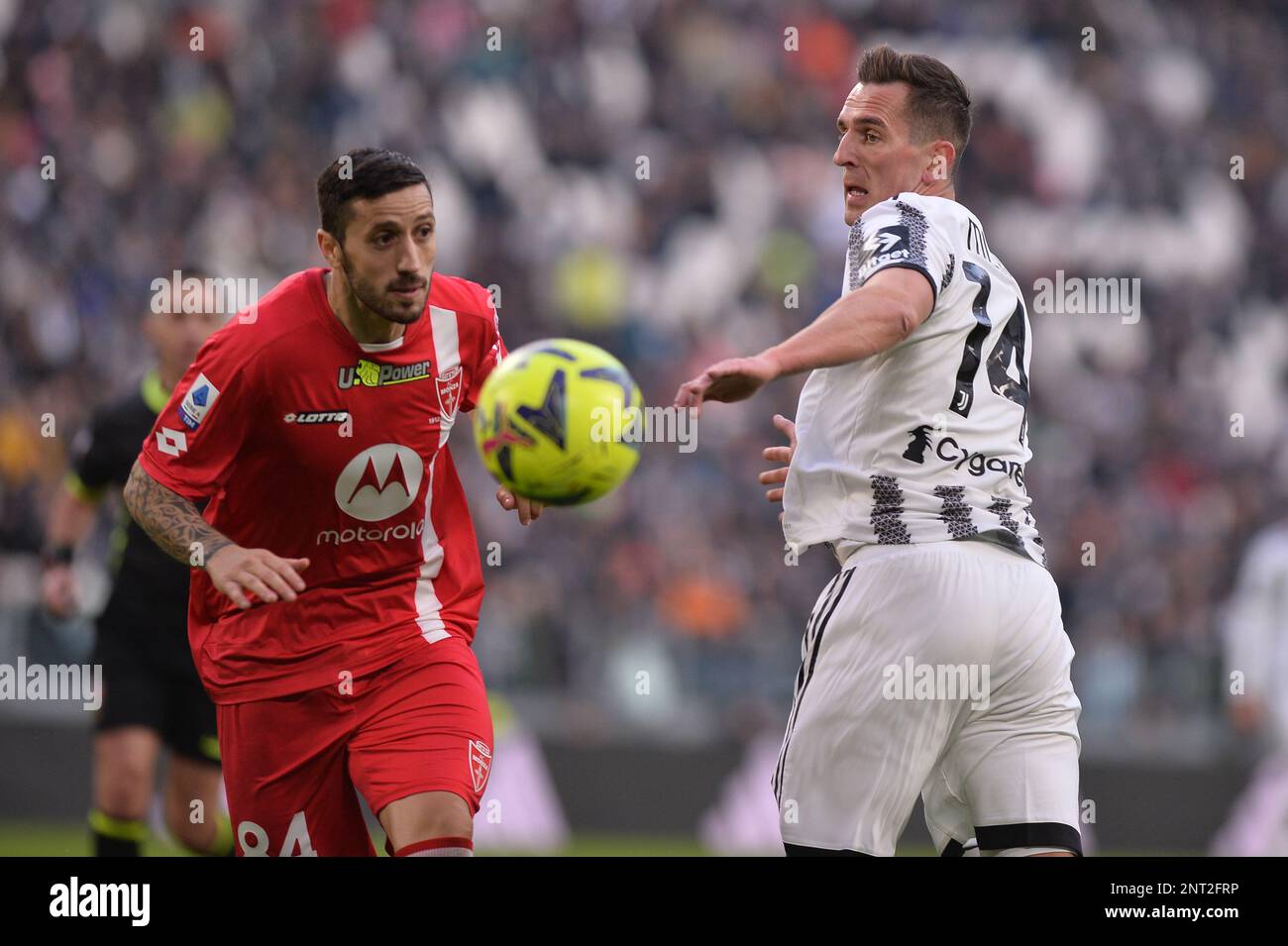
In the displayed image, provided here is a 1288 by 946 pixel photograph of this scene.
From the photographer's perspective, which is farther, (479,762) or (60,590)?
(60,590)

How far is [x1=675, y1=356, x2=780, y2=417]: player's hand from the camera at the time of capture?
Result: 406cm

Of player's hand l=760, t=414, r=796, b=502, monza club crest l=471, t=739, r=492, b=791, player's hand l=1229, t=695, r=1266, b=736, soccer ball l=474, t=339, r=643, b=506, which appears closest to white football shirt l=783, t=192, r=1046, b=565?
player's hand l=760, t=414, r=796, b=502

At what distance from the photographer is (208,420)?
5.29m

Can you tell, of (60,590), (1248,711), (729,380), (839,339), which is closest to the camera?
(729,380)

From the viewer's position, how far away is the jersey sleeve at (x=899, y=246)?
15.1ft

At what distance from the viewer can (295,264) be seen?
15289 mm

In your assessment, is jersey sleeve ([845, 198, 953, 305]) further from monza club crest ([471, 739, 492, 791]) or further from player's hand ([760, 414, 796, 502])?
monza club crest ([471, 739, 492, 791])

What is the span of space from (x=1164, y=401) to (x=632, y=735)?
7276 millimetres

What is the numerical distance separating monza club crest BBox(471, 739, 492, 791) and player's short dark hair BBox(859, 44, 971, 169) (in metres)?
2.26

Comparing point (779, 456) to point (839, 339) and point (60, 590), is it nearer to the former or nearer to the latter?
point (839, 339)

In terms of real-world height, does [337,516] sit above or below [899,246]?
below

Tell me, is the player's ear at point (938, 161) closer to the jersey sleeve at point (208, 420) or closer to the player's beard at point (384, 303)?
the player's beard at point (384, 303)

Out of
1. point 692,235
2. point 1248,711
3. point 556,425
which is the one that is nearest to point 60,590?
point 556,425

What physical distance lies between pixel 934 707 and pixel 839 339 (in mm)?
1078
